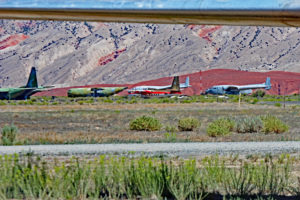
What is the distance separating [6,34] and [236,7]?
178030 mm

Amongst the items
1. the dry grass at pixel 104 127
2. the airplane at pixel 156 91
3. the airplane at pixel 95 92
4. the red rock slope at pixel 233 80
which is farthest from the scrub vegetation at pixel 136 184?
the red rock slope at pixel 233 80

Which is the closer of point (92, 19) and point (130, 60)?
point (92, 19)

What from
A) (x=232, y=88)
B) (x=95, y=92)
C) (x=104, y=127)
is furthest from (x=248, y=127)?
(x=232, y=88)

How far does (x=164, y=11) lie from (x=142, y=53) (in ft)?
455

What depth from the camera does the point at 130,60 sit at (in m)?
143

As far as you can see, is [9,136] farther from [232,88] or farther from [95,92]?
[232,88]

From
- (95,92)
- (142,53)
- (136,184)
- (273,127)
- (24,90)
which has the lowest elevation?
(95,92)

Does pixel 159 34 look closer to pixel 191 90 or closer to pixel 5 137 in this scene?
pixel 191 90

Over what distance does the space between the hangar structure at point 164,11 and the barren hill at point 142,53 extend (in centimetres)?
13005

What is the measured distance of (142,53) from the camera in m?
142

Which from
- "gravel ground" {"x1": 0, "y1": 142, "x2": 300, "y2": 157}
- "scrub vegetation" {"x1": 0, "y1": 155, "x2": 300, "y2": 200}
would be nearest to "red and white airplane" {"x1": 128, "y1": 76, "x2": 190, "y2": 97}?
"gravel ground" {"x1": 0, "y1": 142, "x2": 300, "y2": 157}

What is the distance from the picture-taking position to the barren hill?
449 ft

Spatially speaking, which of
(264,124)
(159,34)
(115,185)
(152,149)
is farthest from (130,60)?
(115,185)

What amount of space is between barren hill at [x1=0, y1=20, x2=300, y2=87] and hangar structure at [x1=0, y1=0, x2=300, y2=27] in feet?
427
